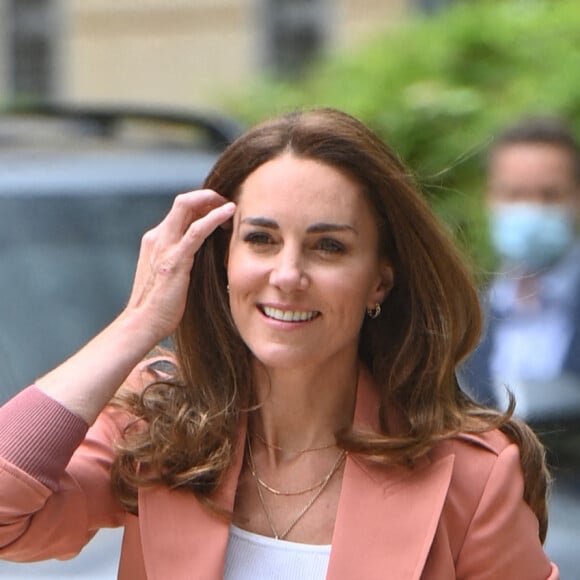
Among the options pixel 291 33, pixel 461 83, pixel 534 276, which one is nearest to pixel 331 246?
pixel 534 276

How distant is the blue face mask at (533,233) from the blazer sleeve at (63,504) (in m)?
2.61

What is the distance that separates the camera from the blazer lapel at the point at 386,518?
275 cm

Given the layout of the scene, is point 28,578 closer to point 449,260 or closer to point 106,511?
point 106,511

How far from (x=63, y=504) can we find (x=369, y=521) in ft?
1.62

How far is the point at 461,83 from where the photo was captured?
7.23 m

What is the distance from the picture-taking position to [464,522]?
9.18 feet

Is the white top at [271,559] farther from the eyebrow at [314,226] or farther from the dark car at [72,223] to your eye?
the dark car at [72,223]

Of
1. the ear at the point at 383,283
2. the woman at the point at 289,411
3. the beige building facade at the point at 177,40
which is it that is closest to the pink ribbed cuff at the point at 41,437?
the woman at the point at 289,411

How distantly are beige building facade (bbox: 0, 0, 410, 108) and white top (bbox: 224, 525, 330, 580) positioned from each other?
1156 centimetres

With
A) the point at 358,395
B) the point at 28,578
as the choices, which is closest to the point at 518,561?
the point at 358,395

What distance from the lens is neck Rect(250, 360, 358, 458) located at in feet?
9.63

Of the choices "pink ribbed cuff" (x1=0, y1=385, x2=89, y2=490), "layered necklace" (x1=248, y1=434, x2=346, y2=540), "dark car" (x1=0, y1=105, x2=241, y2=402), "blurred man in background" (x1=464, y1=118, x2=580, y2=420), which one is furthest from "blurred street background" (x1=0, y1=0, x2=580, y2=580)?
"pink ribbed cuff" (x1=0, y1=385, x2=89, y2=490)

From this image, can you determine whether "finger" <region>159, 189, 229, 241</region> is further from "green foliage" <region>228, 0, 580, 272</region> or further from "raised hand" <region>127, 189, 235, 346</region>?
"green foliage" <region>228, 0, 580, 272</region>

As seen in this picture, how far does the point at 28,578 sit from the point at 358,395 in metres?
0.91
